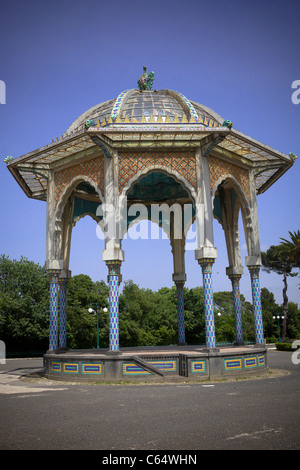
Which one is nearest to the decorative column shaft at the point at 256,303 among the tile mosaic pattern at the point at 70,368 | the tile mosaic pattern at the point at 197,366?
the tile mosaic pattern at the point at 197,366

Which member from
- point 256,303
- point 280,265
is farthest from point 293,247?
A: point 256,303

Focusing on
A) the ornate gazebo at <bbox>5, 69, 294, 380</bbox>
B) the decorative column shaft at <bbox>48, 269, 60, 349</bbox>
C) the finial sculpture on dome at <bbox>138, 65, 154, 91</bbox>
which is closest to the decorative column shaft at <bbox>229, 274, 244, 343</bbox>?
the ornate gazebo at <bbox>5, 69, 294, 380</bbox>

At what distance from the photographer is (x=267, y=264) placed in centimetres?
4781

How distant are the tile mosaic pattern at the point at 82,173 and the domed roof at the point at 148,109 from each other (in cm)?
171

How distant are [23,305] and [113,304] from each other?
637 inches

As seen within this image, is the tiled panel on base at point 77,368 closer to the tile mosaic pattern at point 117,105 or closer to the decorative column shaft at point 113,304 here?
the decorative column shaft at point 113,304

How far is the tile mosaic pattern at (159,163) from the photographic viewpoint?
564 inches

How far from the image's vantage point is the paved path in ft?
18.3

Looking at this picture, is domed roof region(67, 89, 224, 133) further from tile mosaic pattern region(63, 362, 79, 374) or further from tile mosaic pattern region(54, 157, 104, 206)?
tile mosaic pattern region(63, 362, 79, 374)

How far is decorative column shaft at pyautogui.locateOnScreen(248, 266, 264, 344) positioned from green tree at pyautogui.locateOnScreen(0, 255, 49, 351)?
17.1 m

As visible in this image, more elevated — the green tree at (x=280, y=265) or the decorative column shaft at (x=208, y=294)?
the green tree at (x=280, y=265)

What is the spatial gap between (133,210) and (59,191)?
19.2 ft
